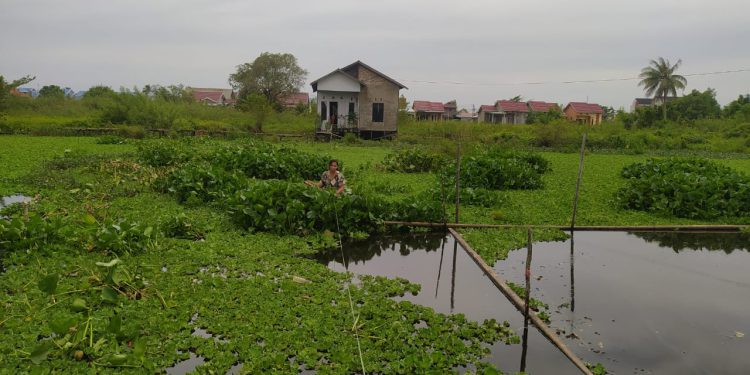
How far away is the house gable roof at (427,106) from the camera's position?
164 feet

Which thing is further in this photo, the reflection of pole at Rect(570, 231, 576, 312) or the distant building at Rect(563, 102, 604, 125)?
the distant building at Rect(563, 102, 604, 125)

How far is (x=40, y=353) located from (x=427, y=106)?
48.6 m

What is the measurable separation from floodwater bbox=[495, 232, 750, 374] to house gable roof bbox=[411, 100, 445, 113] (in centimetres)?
4214

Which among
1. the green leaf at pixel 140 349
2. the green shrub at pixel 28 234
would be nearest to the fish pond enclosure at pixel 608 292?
the green leaf at pixel 140 349

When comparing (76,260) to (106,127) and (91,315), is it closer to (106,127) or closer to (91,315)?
(91,315)

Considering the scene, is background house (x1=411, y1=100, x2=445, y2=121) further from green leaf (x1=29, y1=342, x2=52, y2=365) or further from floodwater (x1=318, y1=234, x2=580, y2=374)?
green leaf (x1=29, y1=342, x2=52, y2=365)

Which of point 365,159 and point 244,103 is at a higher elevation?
point 244,103

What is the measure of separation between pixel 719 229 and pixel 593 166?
9.37 metres

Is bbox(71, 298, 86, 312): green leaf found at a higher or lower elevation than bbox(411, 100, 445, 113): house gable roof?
lower

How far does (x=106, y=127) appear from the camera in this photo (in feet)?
83.8

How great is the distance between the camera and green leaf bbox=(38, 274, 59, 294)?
461 centimetres

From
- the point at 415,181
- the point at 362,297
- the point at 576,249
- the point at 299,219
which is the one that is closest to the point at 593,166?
the point at 415,181

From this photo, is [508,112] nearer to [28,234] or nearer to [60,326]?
[28,234]

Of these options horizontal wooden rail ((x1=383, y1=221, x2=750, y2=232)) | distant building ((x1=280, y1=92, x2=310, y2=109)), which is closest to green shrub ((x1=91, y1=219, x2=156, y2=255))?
horizontal wooden rail ((x1=383, y1=221, x2=750, y2=232))
